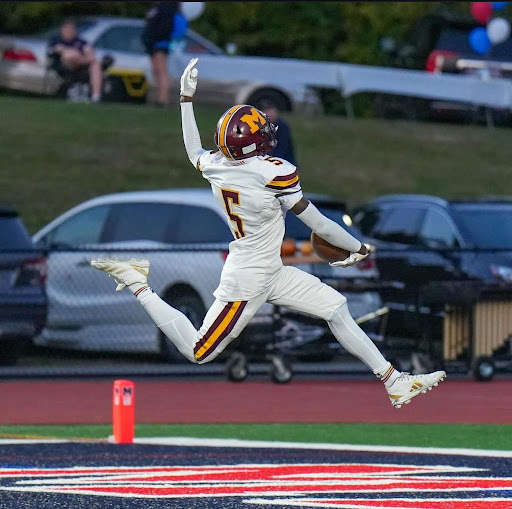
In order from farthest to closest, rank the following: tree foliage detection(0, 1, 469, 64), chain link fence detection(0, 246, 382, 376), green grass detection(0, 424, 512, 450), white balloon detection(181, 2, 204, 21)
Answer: tree foliage detection(0, 1, 469, 64)
white balloon detection(181, 2, 204, 21)
chain link fence detection(0, 246, 382, 376)
green grass detection(0, 424, 512, 450)

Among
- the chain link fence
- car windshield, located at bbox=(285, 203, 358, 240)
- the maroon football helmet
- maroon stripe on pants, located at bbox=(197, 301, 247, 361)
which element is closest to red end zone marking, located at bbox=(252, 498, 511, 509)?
maroon stripe on pants, located at bbox=(197, 301, 247, 361)

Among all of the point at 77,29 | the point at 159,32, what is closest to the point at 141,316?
the point at 159,32

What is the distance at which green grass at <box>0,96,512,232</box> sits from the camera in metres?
24.2

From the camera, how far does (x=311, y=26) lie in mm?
35125

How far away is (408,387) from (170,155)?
634 inches

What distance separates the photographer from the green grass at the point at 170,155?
952 inches

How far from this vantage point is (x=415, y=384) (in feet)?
32.8

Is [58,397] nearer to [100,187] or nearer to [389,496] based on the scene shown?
[389,496]

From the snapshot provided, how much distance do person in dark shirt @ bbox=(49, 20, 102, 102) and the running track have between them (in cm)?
986

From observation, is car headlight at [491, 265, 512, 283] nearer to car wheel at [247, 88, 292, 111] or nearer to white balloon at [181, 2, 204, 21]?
car wheel at [247, 88, 292, 111]

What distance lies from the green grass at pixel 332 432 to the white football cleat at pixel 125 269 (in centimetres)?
288

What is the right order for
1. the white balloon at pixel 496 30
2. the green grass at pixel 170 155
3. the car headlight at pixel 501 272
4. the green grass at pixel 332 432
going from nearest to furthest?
the green grass at pixel 332 432 < the car headlight at pixel 501 272 < the green grass at pixel 170 155 < the white balloon at pixel 496 30

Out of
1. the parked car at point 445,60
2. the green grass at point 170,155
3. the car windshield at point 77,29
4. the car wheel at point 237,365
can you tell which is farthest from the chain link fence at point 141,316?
the parked car at point 445,60

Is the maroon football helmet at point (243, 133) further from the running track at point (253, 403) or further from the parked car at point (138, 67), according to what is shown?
the parked car at point (138, 67)
